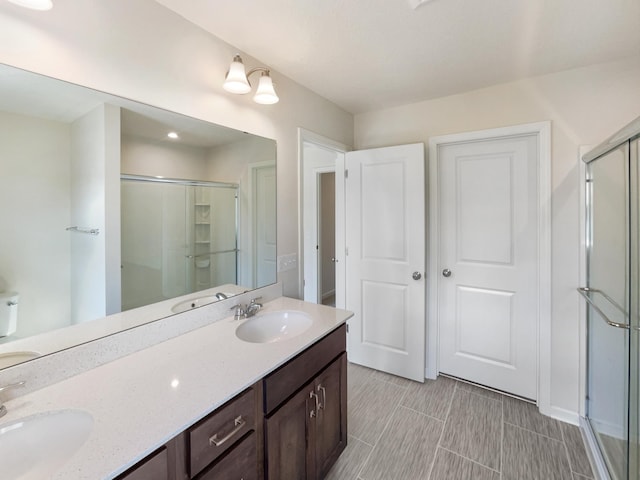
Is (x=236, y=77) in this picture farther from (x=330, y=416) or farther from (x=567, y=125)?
(x=567, y=125)

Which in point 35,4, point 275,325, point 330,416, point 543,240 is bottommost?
point 330,416

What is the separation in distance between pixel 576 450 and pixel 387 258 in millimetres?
1607

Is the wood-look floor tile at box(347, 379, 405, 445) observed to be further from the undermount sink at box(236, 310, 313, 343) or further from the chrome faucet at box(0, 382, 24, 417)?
the chrome faucet at box(0, 382, 24, 417)

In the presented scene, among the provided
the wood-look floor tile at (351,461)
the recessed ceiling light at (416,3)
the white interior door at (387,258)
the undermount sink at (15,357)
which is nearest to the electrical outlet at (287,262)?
the white interior door at (387,258)

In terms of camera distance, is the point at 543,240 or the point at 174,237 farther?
the point at 543,240

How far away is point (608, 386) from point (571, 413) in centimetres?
49

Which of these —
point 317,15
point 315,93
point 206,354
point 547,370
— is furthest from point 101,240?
point 547,370

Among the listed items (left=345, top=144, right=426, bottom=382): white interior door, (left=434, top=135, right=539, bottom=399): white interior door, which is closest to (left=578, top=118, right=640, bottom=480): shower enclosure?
(left=434, top=135, right=539, bottom=399): white interior door

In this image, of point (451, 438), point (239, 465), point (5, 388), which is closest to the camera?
point (5, 388)

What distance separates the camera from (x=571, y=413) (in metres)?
1.95

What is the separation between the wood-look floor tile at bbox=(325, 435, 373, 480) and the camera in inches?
60.9

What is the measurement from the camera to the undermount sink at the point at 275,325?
1535mm

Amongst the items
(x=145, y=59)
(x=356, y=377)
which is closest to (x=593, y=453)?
(x=356, y=377)

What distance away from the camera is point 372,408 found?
82.3 inches
